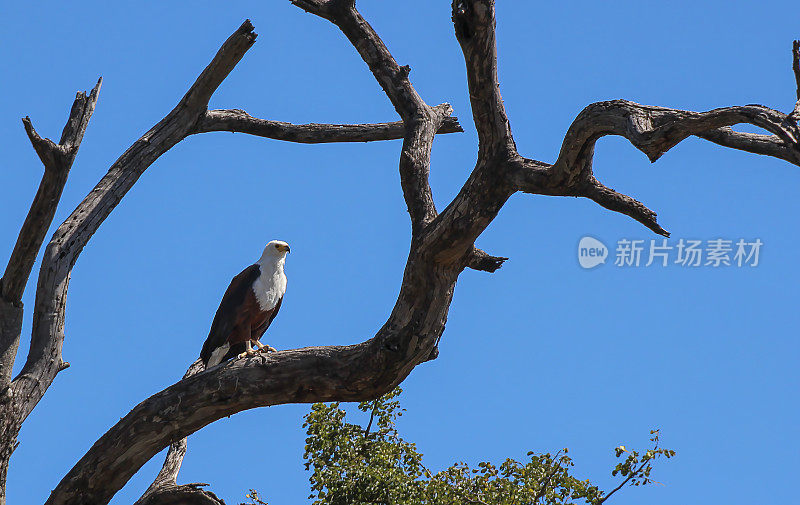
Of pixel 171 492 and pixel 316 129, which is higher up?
pixel 316 129

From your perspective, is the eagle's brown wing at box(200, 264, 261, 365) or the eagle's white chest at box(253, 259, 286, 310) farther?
the eagle's white chest at box(253, 259, 286, 310)

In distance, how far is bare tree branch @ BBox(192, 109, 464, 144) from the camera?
322 inches

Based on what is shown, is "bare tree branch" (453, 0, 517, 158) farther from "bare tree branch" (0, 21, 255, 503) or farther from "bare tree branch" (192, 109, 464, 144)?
"bare tree branch" (192, 109, 464, 144)

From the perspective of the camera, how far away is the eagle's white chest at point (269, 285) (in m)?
Result: 8.09

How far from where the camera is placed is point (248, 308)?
8.01 m

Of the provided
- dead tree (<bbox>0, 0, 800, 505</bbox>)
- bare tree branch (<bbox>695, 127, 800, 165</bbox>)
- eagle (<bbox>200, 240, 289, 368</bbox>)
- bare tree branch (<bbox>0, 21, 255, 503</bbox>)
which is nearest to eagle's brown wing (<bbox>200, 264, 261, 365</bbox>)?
eagle (<bbox>200, 240, 289, 368</bbox>)

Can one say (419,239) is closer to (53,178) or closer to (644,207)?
(644,207)

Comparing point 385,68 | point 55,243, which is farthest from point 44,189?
point 385,68

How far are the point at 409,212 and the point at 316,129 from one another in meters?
2.70

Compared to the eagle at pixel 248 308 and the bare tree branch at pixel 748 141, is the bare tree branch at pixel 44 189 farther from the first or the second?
the bare tree branch at pixel 748 141

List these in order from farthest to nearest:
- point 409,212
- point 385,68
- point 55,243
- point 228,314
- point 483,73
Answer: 1. point 228,314
2. point 385,68
3. point 55,243
4. point 409,212
5. point 483,73

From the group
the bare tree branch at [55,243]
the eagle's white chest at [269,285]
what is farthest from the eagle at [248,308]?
the bare tree branch at [55,243]

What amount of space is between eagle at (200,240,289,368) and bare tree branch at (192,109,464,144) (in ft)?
3.09

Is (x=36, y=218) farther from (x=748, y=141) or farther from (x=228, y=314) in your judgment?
(x=748, y=141)
